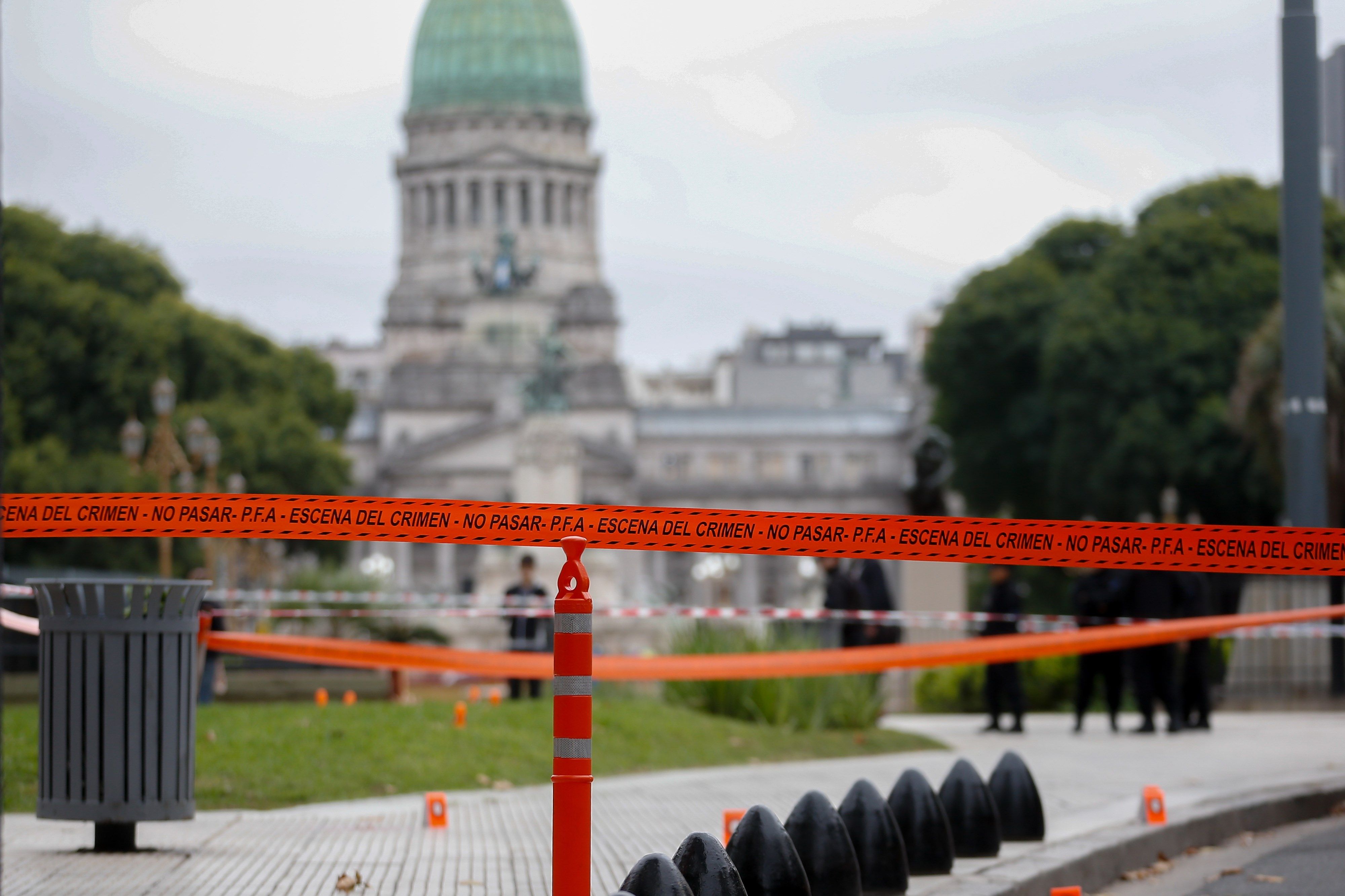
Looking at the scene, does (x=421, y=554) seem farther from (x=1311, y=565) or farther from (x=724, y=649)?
(x=1311, y=565)

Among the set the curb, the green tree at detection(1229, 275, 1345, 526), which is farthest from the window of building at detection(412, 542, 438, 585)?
the curb

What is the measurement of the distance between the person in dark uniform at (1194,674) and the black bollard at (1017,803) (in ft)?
27.6

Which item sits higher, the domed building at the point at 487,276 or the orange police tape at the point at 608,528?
the domed building at the point at 487,276

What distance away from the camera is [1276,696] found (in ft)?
73.8

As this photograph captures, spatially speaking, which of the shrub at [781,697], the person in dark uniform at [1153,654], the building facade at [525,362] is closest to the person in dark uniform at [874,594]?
the shrub at [781,697]

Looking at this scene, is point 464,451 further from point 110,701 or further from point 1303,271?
point 110,701

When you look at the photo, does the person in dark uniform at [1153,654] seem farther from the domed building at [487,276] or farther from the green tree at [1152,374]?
the domed building at [487,276]

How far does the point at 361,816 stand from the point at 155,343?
158ft

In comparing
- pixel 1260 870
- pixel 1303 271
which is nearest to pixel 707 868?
pixel 1260 870

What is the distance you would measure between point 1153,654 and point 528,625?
21.0 feet

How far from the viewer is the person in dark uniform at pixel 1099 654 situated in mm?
16453

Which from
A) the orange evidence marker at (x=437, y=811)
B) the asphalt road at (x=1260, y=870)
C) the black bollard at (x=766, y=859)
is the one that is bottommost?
the asphalt road at (x=1260, y=870)

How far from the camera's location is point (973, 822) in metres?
7.86

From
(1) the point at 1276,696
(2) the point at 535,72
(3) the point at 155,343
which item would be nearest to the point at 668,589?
(3) the point at 155,343
